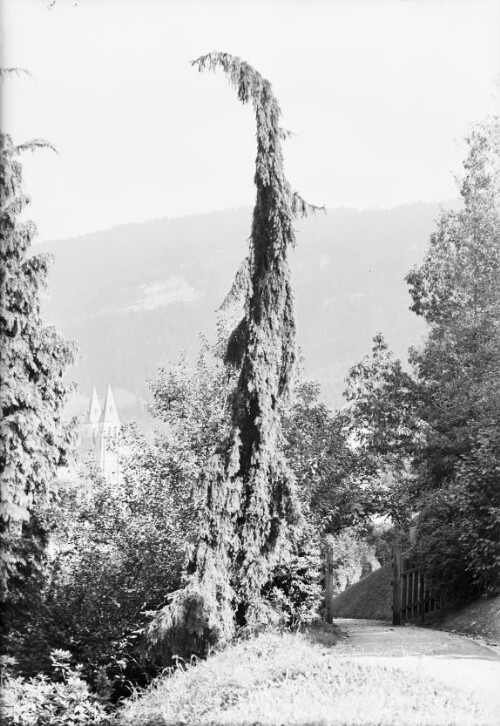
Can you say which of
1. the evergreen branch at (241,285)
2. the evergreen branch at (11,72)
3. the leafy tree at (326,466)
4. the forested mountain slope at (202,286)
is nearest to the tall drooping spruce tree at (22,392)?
the evergreen branch at (11,72)

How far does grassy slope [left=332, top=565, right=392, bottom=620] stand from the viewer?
86.3 ft

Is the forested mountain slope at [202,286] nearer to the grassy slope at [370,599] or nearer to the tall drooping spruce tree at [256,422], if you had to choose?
the grassy slope at [370,599]

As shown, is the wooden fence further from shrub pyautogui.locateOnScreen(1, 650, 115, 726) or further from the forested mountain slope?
the forested mountain slope

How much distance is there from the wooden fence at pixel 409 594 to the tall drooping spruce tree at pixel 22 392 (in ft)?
28.6

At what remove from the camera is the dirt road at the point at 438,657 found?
904 cm

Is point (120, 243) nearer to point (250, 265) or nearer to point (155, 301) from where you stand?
point (155, 301)

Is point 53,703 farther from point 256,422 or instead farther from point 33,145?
point 33,145

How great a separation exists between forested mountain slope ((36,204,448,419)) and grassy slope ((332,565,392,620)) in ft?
80.2

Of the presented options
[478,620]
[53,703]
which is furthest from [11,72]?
[478,620]

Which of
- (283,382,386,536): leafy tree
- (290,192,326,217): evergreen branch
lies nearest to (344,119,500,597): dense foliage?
(283,382,386,536): leafy tree

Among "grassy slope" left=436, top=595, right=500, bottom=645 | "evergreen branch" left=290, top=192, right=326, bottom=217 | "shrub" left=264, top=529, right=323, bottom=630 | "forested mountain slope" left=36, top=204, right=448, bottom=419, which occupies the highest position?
"forested mountain slope" left=36, top=204, right=448, bottom=419

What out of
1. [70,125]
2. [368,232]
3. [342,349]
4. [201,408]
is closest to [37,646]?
[201,408]

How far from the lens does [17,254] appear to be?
612 inches

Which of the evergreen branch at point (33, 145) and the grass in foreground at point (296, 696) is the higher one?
the evergreen branch at point (33, 145)
